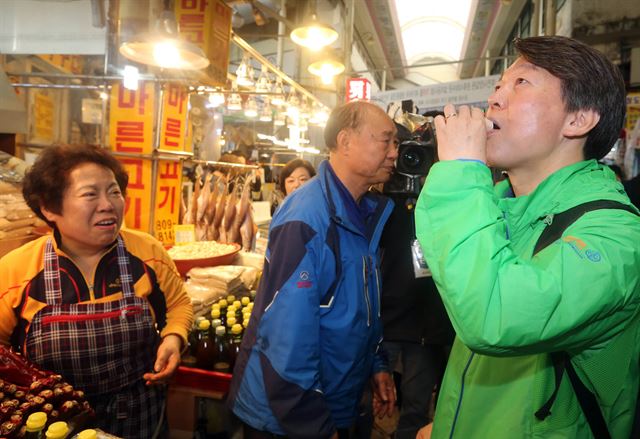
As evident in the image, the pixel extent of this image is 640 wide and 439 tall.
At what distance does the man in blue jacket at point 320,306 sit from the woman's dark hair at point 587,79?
37.0 inches

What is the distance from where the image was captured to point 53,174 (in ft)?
6.02

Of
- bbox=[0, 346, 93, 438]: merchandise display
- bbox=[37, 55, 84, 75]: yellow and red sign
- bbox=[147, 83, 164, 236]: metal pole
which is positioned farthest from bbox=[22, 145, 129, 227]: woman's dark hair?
bbox=[37, 55, 84, 75]: yellow and red sign

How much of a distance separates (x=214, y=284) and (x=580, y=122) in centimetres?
263

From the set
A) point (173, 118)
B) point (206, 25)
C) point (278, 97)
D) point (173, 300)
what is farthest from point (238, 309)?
point (278, 97)

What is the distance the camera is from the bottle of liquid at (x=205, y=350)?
8.42ft

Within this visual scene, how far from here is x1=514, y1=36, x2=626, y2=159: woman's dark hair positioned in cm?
100

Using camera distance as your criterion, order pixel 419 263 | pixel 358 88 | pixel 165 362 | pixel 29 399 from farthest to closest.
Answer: pixel 358 88 < pixel 419 263 < pixel 165 362 < pixel 29 399

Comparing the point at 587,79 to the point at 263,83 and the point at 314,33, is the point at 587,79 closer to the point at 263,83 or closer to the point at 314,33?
the point at 263,83

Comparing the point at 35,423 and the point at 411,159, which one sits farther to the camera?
the point at 411,159

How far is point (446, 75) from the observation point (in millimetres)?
18484

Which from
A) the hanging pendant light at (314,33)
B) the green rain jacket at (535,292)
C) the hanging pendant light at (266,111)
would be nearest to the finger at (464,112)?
the green rain jacket at (535,292)

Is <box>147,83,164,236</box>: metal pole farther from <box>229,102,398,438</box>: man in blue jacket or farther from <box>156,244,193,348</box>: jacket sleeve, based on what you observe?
<box>229,102,398,438</box>: man in blue jacket

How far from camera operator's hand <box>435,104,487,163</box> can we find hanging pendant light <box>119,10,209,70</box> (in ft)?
6.83

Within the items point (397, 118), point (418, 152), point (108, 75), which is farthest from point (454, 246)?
point (108, 75)
